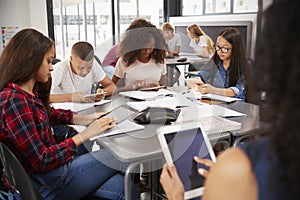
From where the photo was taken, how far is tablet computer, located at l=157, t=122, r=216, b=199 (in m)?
1.01

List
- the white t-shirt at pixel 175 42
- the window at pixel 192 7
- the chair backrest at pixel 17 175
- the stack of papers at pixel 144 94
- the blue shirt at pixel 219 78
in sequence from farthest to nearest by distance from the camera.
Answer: the window at pixel 192 7
the white t-shirt at pixel 175 42
the blue shirt at pixel 219 78
the stack of papers at pixel 144 94
the chair backrest at pixel 17 175

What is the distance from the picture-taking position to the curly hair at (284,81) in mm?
488

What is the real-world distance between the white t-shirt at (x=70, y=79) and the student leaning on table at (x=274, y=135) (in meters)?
1.68

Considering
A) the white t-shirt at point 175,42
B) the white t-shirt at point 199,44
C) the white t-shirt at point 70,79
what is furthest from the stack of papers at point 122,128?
the white t-shirt at point 175,42

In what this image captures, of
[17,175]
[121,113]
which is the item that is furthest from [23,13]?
[17,175]

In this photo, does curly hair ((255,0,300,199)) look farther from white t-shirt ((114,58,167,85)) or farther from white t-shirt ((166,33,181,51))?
white t-shirt ((166,33,181,51))

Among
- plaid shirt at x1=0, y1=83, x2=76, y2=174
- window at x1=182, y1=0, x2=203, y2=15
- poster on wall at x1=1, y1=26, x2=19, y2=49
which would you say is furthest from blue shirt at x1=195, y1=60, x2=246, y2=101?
window at x1=182, y1=0, x2=203, y2=15

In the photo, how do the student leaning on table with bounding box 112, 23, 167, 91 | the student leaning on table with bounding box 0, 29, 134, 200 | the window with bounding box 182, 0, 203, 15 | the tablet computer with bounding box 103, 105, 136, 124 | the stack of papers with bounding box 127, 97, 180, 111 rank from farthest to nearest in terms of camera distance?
the window with bounding box 182, 0, 203, 15, the student leaning on table with bounding box 112, 23, 167, 91, the stack of papers with bounding box 127, 97, 180, 111, the tablet computer with bounding box 103, 105, 136, 124, the student leaning on table with bounding box 0, 29, 134, 200

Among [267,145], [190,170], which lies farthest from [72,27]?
[267,145]

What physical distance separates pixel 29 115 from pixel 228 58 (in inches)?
60.9

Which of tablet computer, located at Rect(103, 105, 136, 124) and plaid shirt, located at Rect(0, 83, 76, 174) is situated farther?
tablet computer, located at Rect(103, 105, 136, 124)

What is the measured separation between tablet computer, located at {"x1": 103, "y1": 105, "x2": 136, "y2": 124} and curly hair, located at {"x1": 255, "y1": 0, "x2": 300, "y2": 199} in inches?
43.5

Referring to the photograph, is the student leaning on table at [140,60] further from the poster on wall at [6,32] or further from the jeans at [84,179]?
the poster on wall at [6,32]

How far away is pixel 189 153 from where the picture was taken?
1.08 m
